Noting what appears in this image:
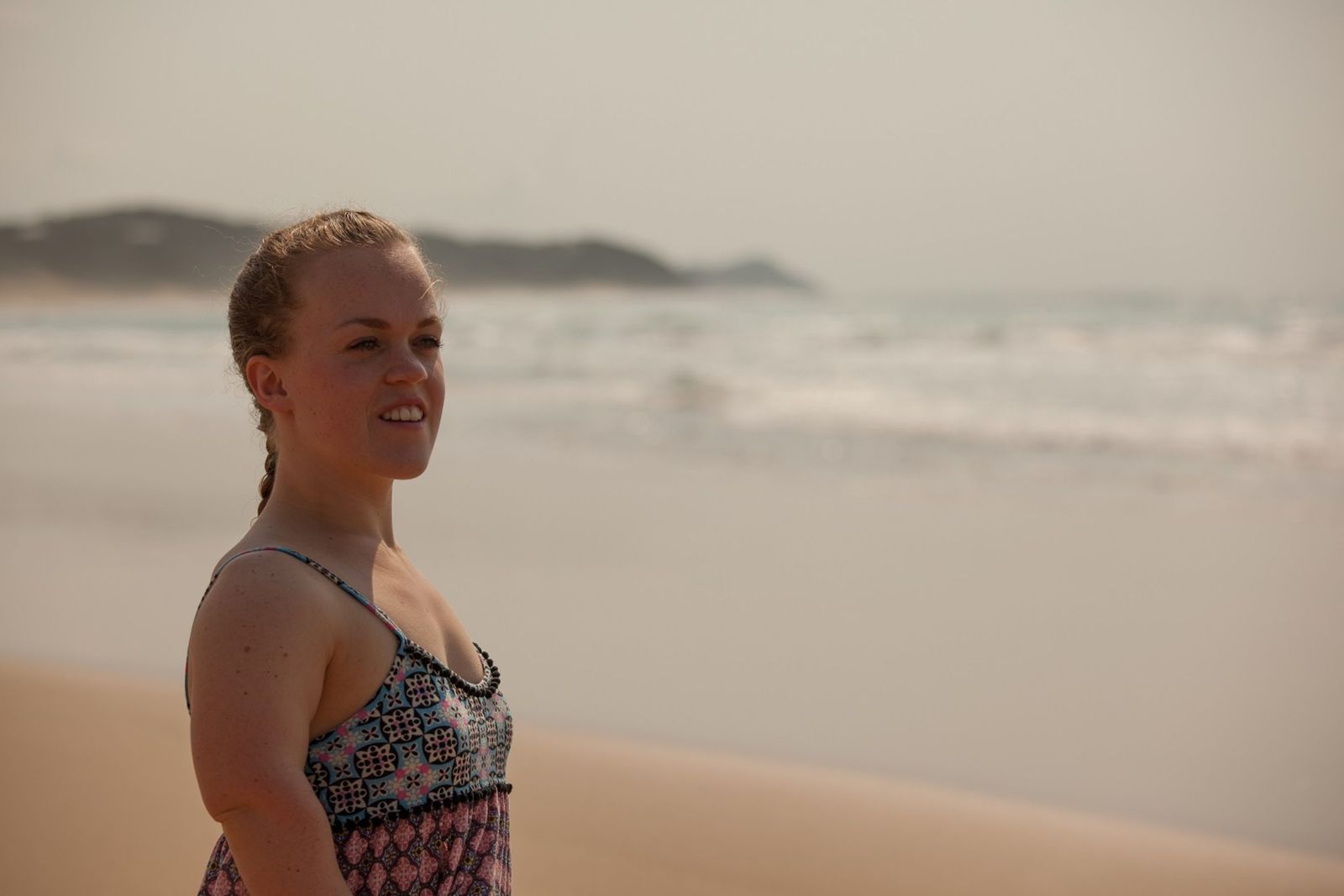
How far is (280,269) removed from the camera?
172 centimetres

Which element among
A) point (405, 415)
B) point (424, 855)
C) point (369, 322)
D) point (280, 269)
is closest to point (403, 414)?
A: point (405, 415)

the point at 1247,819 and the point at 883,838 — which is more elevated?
the point at 1247,819

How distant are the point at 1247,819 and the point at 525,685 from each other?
9.19 ft

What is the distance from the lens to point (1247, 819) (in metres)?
4.54

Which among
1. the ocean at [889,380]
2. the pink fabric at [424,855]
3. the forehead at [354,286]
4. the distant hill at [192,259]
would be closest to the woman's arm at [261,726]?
the pink fabric at [424,855]

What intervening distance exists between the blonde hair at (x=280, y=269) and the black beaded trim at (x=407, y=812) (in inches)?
16.6

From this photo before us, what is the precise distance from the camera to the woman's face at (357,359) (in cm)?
169

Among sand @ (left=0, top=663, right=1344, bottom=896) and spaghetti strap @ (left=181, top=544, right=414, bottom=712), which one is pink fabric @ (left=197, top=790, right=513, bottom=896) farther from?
sand @ (left=0, top=663, right=1344, bottom=896)

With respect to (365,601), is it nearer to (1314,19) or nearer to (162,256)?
(1314,19)

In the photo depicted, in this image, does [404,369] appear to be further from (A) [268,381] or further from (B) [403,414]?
(A) [268,381]

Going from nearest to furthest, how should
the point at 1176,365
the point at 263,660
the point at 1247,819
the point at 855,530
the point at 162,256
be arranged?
the point at 263,660 → the point at 1247,819 → the point at 855,530 → the point at 1176,365 → the point at 162,256

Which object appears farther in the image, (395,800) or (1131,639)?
(1131,639)

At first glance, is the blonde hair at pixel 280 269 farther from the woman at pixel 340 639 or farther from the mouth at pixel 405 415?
the mouth at pixel 405 415

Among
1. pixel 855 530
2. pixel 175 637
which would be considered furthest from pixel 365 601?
pixel 855 530
